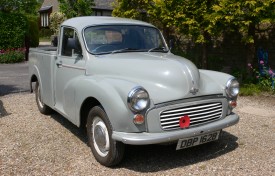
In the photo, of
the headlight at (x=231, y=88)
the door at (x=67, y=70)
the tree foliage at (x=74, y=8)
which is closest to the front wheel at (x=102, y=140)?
the door at (x=67, y=70)

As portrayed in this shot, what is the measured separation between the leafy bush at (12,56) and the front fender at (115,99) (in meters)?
12.6

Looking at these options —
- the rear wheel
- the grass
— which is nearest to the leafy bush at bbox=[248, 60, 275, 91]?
the grass

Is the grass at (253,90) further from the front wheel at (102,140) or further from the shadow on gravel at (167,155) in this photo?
the front wheel at (102,140)

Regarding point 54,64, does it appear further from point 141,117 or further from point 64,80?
point 141,117

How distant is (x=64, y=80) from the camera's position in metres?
5.02

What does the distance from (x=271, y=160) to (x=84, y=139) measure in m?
2.70

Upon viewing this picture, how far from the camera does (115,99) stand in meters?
3.67

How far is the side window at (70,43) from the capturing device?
4.87 meters

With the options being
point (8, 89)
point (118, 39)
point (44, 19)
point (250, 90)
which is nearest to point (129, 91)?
point (118, 39)

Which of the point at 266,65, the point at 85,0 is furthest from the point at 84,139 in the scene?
the point at 85,0

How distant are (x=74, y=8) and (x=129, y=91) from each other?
14.5 metres

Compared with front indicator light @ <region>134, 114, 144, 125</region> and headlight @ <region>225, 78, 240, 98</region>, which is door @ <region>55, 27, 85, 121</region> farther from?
headlight @ <region>225, 78, 240, 98</region>

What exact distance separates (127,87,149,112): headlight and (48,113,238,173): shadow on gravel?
34.4 inches

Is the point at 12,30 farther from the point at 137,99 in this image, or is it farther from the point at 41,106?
the point at 137,99
